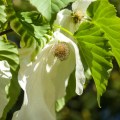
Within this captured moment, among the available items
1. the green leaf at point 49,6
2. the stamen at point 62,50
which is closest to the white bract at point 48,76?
the stamen at point 62,50

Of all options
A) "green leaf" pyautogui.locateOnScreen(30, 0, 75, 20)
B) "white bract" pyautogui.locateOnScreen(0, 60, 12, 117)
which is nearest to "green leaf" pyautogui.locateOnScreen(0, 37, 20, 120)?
"white bract" pyautogui.locateOnScreen(0, 60, 12, 117)

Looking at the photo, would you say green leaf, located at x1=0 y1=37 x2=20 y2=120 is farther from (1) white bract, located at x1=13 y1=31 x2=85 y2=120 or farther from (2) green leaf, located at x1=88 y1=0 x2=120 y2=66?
(2) green leaf, located at x1=88 y1=0 x2=120 y2=66

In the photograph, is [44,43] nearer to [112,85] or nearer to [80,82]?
[80,82]

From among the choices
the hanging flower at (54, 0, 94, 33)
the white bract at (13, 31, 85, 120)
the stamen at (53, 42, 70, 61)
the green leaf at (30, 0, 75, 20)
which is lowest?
the white bract at (13, 31, 85, 120)

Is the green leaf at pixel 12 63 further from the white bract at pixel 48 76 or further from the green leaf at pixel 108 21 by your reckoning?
the green leaf at pixel 108 21

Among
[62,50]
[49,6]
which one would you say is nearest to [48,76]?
[62,50]

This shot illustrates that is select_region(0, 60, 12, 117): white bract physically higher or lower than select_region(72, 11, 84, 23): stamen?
lower

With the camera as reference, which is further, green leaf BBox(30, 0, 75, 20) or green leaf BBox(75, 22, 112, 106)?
green leaf BBox(75, 22, 112, 106)

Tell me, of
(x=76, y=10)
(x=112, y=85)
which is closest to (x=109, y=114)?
(x=112, y=85)
